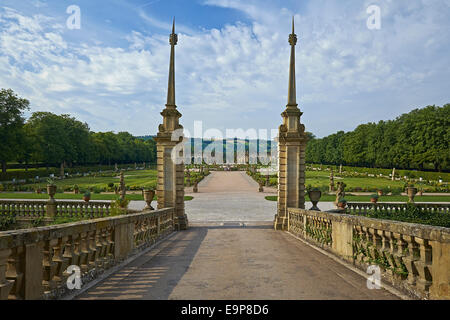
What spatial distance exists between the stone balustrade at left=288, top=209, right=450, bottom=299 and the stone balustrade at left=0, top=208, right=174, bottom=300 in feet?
17.0

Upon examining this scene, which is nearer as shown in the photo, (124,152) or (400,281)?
(400,281)

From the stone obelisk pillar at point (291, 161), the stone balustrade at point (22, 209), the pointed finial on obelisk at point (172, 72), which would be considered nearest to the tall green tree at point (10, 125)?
the stone balustrade at point (22, 209)

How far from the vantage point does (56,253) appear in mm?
4445

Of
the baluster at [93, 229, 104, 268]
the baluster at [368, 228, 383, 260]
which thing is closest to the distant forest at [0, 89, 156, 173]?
the baluster at [93, 229, 104, 268]

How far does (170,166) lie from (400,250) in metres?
10.2

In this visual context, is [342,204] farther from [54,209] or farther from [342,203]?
[54,209]

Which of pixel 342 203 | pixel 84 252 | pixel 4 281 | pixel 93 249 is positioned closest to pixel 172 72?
pixel 93 249

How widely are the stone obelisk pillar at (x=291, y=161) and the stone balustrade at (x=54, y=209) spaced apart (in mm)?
9599

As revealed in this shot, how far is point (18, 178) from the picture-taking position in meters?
46.0

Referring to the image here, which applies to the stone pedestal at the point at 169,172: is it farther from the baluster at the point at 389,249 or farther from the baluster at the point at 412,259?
the baluster at the point at 412,259

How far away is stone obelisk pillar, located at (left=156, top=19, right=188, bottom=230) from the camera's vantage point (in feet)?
43.1
